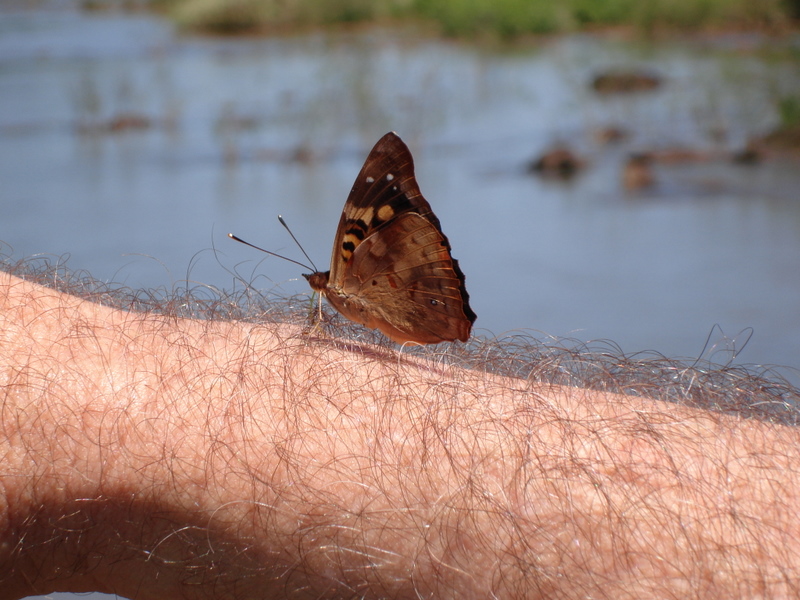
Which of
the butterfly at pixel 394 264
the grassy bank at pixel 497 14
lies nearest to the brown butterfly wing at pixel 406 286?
the butterfly at pixel 394 264

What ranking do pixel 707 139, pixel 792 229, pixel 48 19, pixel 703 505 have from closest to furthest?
1. pixel 703 505
2. pixel 792 229
3. pixel 707 139
4. pixel 48 19

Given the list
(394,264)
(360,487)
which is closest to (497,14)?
(394,264)

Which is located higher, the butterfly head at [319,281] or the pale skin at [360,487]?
the butterfly head at [319,281]

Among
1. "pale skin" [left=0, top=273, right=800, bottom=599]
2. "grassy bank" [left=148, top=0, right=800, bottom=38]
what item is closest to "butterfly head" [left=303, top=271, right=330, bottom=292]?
"pale skin" [left=0, top=273, right=800, bottom=599]

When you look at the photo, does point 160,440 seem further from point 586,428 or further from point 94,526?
point 586,428

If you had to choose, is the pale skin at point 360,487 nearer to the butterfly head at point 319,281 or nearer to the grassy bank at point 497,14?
the butterfly head at point 319,281

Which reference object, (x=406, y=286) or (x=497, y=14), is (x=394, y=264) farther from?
(x=497, y=14)

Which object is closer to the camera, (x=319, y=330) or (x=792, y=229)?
(x=319, y=330)

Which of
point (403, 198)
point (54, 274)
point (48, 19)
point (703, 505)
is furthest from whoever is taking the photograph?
point (48, 19)

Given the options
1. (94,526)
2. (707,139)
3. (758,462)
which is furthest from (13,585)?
(707,139)
